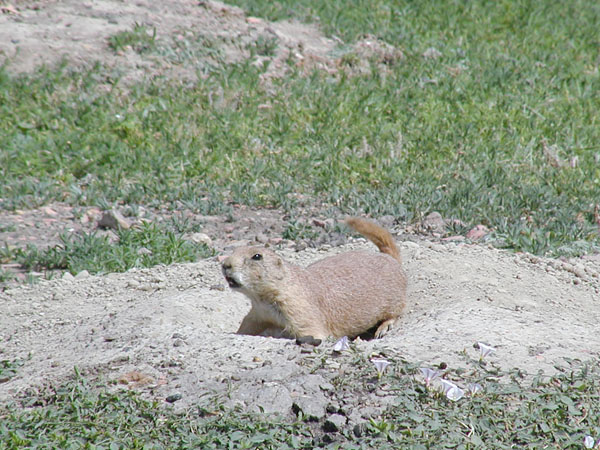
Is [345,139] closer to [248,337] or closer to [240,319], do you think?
[240,319]

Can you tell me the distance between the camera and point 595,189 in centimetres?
673

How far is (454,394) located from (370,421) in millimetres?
398

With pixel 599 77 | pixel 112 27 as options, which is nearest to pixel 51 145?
pixel 112 27

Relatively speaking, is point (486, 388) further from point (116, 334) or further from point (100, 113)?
point (100, 113)

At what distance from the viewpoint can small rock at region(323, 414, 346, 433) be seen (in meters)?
3.27

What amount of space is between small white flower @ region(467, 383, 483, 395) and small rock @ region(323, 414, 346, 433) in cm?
58

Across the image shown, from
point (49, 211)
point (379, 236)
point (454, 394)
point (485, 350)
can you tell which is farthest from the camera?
point (49, 211)

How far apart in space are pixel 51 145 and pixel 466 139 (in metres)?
3.89

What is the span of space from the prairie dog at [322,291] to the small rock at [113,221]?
1.78m

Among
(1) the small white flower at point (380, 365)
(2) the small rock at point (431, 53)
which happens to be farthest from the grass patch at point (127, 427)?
(2) the small rock at point (431, 53)

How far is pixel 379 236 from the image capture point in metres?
5.40

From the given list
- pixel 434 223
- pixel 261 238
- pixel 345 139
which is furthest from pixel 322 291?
pixel 345 139

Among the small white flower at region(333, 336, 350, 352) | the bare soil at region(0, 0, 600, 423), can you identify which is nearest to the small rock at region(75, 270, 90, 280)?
the bare soil at region(0, 0, 600, 423)

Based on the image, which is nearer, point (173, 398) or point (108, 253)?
point (173, 398)
